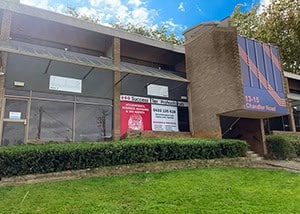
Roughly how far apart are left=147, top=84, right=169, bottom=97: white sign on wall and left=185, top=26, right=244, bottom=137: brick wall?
1.61 metres

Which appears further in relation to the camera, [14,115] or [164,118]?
[164,118]

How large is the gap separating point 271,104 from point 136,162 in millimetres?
8536

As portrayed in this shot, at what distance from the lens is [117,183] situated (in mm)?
7832

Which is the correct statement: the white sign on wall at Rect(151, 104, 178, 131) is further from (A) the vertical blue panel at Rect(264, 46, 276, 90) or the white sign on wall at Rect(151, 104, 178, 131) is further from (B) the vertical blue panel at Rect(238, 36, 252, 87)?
(A) the vertical blue panel at Rect(264, 46, 276, 90)

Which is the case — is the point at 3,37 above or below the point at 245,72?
above

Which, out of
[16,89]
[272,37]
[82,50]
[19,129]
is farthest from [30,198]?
[272,37]

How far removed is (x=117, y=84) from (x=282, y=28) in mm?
17546

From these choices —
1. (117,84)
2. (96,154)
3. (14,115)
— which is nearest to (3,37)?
(14,115)

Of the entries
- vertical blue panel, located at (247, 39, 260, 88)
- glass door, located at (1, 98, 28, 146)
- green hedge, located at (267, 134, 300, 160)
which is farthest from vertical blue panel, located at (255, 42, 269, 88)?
glass door, located at (1, 98, 28, 146)

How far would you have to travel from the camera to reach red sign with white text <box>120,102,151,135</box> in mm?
14757

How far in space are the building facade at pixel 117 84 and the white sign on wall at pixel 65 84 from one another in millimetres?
47

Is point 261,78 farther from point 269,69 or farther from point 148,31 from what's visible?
point 148,31

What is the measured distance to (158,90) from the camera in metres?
16.4

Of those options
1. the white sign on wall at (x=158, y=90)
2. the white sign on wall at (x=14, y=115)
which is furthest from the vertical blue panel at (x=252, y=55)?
the white sign on wall at (x=14, y=115)
